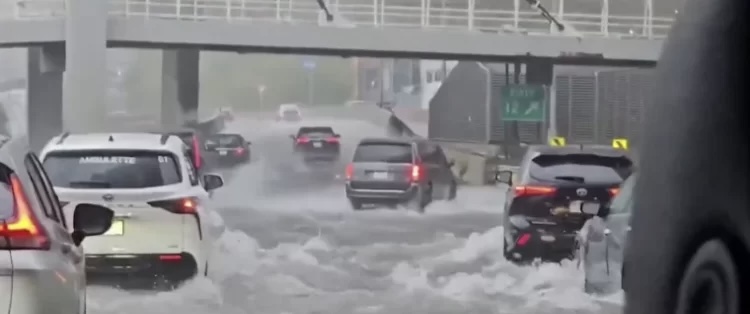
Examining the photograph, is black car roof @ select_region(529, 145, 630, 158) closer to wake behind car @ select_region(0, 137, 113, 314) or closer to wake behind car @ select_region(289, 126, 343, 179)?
wake behind car @ select_region(289, 126, 343, 179)

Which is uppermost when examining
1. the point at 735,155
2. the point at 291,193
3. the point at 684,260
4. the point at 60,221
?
the point at 735,155

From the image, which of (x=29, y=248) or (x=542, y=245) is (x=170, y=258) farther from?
(x=29, y=248)

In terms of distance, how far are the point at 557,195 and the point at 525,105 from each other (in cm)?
821

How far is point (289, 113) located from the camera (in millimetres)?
17734

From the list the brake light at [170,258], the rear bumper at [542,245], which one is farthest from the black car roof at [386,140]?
the brake light at [170,258]

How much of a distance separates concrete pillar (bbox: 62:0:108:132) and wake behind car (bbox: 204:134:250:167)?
151 cm

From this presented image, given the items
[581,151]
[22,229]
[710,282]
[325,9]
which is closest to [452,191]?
[325,9]

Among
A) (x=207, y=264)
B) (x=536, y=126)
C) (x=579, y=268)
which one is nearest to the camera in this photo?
(x=207, y=264)

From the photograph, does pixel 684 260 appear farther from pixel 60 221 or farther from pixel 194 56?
pixel 194 56

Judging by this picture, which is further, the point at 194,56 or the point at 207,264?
the point at 194,56

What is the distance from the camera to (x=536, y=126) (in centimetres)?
1869

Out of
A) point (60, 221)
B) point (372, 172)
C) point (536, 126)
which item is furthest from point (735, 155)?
point (536, 126)

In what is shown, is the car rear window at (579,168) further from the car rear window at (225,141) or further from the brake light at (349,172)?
the car rear window at (225,141)

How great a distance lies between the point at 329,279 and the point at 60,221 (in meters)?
6.36
